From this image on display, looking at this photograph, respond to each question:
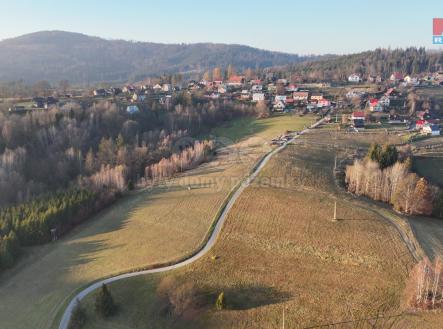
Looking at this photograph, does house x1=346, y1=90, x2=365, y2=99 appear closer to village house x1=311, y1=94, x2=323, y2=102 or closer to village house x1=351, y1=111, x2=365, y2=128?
village house x1=311, y1=94, x2=323, y2=102

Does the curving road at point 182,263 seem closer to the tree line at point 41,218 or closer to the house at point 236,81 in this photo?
the tree line at point 41,218

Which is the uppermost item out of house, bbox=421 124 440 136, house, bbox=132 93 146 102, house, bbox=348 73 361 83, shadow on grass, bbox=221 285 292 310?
house, bbox=348 73 361 83

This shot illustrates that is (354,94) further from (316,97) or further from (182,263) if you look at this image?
(182,263)

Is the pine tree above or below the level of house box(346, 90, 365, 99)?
below

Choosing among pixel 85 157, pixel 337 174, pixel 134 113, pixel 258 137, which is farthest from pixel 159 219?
pixel 134 113

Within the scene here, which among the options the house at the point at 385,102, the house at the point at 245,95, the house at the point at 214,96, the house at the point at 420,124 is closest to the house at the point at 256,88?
the house at the point at 245,95

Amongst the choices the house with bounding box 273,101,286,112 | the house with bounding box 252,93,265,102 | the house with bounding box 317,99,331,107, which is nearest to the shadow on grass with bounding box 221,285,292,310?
the house with bounding box 273,101,286,112

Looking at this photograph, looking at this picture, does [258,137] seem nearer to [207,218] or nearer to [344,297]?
[207,218]
